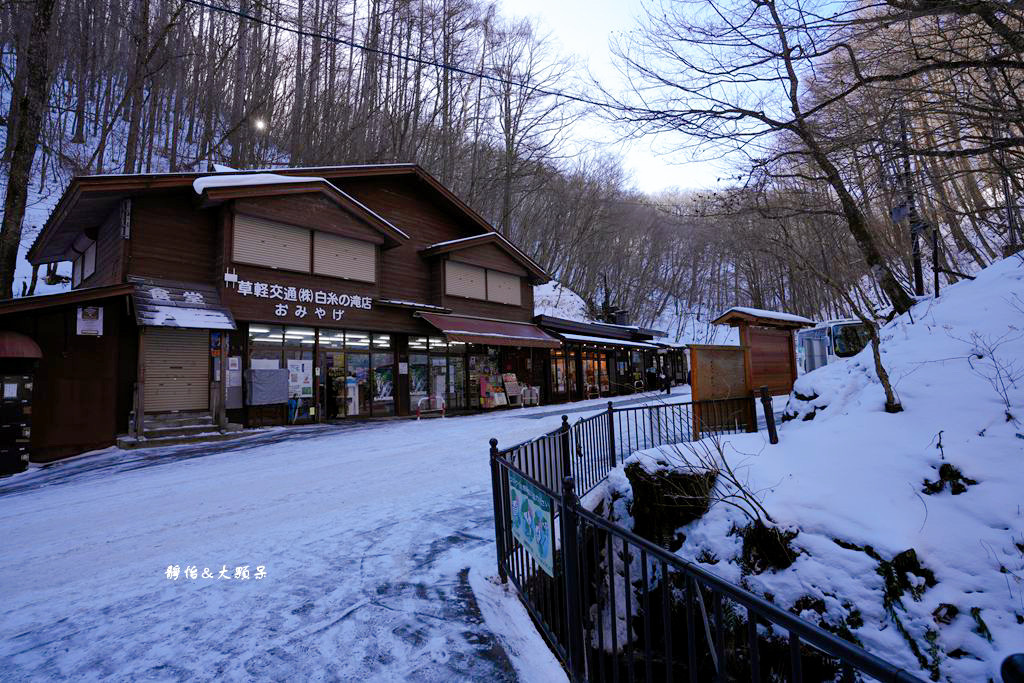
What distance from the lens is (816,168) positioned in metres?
9.86

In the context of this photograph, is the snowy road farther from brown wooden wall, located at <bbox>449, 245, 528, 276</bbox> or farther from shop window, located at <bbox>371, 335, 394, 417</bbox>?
brown wooden wall, located at <bbox>449, 245, 528, 276</bbox>

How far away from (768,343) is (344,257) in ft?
46.7

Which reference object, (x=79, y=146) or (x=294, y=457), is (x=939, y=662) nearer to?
(x=294, y=457)

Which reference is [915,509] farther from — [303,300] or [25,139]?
[25,139]

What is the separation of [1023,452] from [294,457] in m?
11.4

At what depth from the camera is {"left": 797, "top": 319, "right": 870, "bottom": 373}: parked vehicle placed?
19967 mm

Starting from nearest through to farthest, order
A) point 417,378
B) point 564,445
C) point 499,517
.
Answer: point 499,517 → point 564,445 → point 417,378

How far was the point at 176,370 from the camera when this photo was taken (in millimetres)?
12562

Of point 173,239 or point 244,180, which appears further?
point 244,180

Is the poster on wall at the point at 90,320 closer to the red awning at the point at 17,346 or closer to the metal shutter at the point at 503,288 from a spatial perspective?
the red awning at the point at 17,346

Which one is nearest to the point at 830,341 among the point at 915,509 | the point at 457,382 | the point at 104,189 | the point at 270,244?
the point at 457,382

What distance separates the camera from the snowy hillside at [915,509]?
176 inches

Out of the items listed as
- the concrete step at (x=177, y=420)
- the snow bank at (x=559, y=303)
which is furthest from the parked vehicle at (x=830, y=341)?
the concrete step at (x=177, y=420)

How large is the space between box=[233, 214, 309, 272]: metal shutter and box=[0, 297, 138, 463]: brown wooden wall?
3.40 meters
